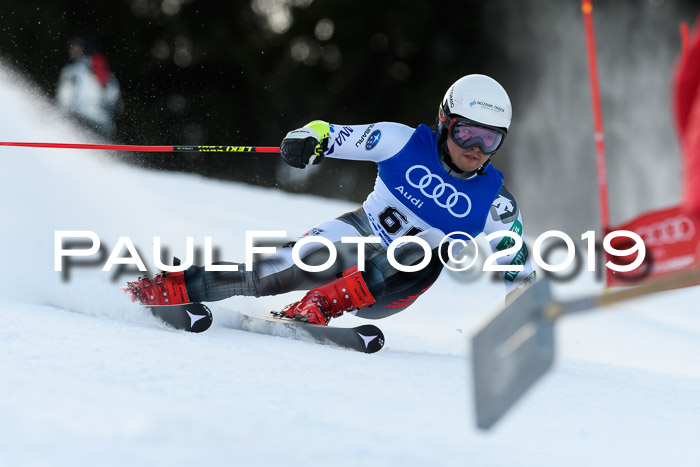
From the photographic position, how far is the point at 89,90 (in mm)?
11852

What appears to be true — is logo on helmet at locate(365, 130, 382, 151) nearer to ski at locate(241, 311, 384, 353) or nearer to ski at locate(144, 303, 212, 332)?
ski at locate(241, 311, 384, 353)

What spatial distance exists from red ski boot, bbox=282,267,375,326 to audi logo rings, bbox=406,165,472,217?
1.57 feet

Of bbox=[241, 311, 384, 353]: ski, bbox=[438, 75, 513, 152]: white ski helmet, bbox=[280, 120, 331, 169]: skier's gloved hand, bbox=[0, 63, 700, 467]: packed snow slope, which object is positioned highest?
bbox=[438, 75, 513, 152]: white ski helmet

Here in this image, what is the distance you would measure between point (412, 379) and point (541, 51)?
17.1 meters

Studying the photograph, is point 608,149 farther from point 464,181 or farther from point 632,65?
point 464,181

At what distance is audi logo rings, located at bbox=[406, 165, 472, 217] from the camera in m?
4.12

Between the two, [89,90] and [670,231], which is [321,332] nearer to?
[670,231]

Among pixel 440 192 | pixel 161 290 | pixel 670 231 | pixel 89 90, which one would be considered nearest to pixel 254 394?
pixel 670 231

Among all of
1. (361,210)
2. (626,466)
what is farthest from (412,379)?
(361,210)

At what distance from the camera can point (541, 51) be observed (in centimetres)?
1925

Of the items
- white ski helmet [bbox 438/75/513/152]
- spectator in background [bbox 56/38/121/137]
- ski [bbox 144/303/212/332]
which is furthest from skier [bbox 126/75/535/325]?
spectator in background [bbox 56/38/121/137]

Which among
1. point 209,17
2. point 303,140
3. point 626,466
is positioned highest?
point 303,140

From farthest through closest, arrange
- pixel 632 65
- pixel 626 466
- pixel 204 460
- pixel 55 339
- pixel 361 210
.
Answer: pixel 632 65 < pixel 361 210 < pixel 55 339 < pixel 626 466 < pixel 204 460

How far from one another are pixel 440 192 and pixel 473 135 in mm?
302
